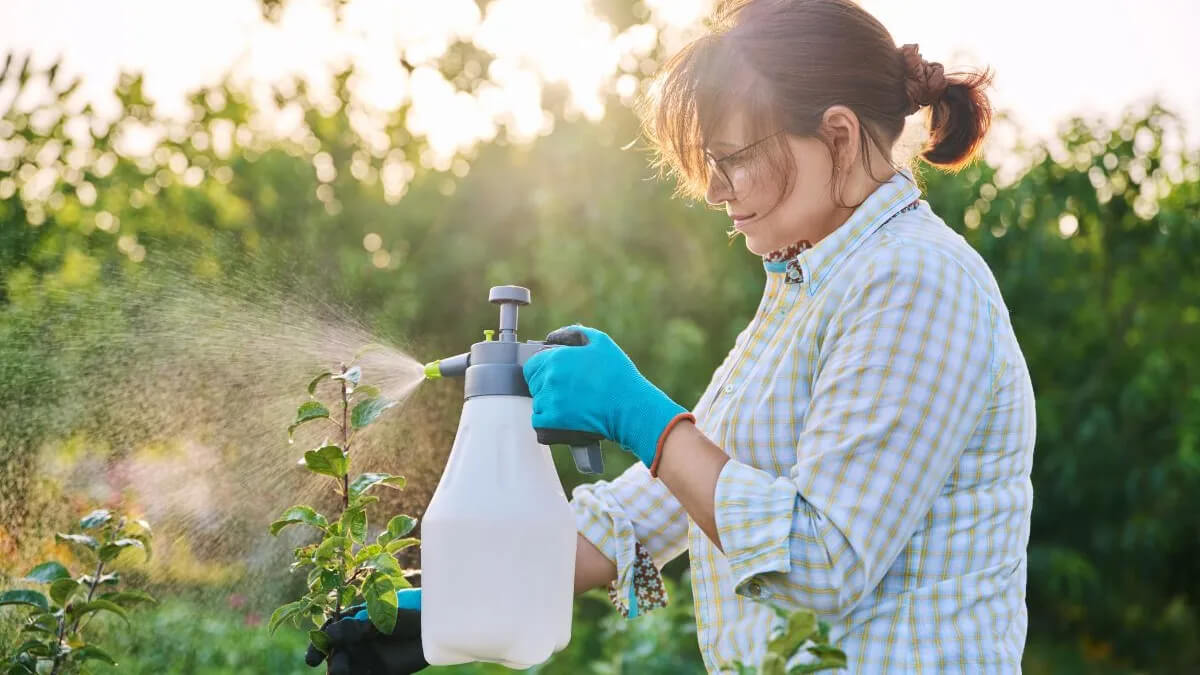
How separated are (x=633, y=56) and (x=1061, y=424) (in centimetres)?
378

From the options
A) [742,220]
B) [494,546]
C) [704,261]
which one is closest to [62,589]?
[494,546]

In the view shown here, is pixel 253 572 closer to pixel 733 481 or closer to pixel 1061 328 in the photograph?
pixel 733 481

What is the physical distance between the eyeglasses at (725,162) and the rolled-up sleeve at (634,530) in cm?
56

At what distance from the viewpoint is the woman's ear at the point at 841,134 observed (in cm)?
173

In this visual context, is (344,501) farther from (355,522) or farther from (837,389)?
(837,389)

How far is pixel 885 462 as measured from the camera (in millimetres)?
1470

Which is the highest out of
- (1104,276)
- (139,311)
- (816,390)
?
(1104,276)

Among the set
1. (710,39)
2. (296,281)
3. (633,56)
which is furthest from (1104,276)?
(710,39)

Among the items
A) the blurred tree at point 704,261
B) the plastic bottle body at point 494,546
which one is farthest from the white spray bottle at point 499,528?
the blurred tree at point 704,261

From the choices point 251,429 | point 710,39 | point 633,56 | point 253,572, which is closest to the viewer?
point 710,39

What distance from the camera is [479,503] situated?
1.64 meters

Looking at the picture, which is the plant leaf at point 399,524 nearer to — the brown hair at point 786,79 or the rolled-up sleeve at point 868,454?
the rolled-up sleeve at point 868,454

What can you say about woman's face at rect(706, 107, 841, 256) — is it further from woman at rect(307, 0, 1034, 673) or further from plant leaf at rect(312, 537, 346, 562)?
plant leaf at rect(312, 537, 346, 562)

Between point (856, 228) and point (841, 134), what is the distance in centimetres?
14
